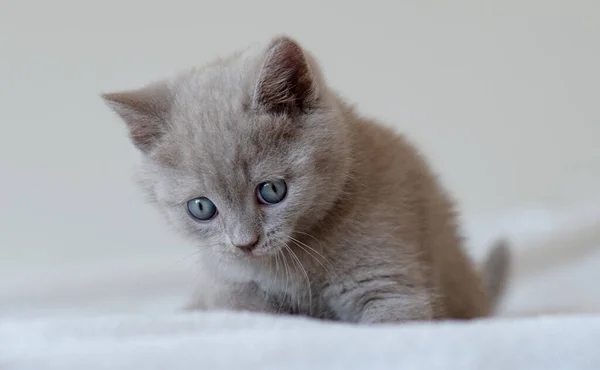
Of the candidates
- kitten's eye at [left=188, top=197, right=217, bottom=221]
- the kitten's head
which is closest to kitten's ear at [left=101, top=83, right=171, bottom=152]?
the kitten's head

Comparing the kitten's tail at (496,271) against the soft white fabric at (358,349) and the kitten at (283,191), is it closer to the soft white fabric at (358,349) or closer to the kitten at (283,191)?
the kitten at (283,191)

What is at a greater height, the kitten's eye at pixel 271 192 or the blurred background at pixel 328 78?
the blurred background at pixel 328 78

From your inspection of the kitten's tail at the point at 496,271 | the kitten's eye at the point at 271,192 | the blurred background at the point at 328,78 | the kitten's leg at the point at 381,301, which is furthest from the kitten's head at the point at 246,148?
the blurred background at the point at 328,78

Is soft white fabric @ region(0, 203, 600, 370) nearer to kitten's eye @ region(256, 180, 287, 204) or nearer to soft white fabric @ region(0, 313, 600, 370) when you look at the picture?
soft white fabric @ region(0, 313, 600, 370)

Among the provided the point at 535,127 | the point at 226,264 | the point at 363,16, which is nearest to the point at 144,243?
the point at 363,16

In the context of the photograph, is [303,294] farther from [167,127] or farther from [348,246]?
[167,127]

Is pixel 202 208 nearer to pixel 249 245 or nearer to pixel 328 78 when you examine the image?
pixel 249 245

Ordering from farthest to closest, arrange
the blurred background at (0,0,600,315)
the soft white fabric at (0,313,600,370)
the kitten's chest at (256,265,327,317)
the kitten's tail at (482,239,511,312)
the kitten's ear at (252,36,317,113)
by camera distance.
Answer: the blurred background at (0,0,600,315), the kitten's tail at (482,239,511,312), the kitten's chest at (256,265,327,317), the kitten's ear at (252,36,317,113), the soft white fabric at (0,313,600,370)

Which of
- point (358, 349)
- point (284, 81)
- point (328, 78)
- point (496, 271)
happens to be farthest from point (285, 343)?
point (328, 78)
